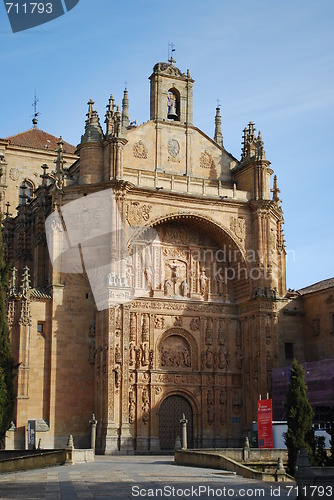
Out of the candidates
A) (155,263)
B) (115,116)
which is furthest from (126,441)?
(115,116)

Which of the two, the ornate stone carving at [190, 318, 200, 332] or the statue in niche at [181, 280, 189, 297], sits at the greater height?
the statue in niche at [181, 280, 189, 297]

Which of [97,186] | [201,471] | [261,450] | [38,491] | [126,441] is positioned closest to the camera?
[38,491]

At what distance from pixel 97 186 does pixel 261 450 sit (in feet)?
57.1

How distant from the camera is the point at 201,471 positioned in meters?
30.4

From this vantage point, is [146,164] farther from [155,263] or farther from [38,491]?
[38,491]

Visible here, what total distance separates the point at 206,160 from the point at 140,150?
4554mm

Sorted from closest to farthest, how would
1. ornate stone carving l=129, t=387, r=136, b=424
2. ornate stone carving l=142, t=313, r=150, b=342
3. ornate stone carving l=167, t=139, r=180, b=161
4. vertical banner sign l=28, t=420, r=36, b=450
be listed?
vertical banner sign l=28, t=420, r=36, b=450, ornate stone carving l=129, t=387, r=136, b=424, ornate stone carving l=142, t=313, r=150, b=342, ornate stone carving l=167, t=139, r=180, b=161

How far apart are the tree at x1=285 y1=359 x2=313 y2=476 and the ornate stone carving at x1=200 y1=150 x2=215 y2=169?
19.7 metres

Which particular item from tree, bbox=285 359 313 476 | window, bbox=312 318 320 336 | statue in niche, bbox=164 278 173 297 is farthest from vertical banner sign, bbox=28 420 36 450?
window, bbox=312 318 320 336

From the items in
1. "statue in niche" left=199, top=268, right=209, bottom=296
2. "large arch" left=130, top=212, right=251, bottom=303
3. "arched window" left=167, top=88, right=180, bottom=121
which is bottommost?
"statue in niche" left=199, top=268, right=209, bottom=296

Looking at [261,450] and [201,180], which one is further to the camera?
[201,180]

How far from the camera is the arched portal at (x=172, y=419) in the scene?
46.8m

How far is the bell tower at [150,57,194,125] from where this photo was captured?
166 ft

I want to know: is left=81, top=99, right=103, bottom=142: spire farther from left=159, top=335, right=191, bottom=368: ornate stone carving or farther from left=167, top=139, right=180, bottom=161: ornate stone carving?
left=159, top=335, right=191, bottom=368: ornate stone carving
